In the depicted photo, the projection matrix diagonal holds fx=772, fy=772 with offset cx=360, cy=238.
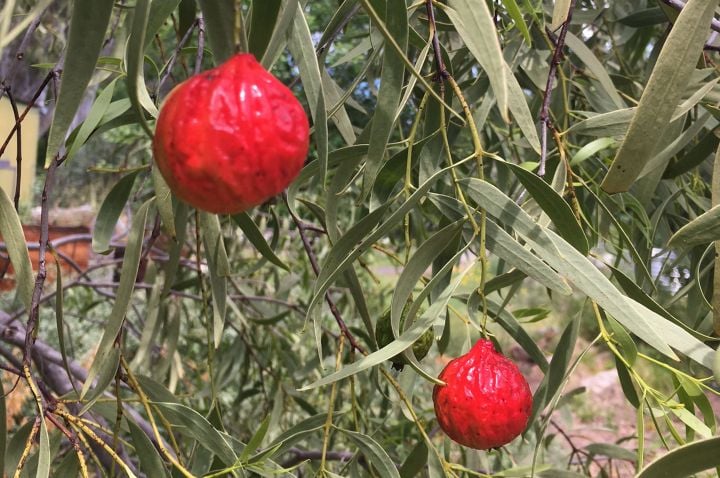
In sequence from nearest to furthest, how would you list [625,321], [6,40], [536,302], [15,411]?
[6,40] < [625,321] < [15,411] < [536,302]

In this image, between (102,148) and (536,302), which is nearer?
(536,302)

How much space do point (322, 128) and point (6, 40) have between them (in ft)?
0.75

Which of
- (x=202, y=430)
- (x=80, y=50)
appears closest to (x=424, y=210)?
(x=202, y=430)

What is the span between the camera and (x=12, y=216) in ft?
2.21

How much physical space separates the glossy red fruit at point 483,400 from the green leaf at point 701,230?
0.59 ft

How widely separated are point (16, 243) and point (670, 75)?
0.56 m

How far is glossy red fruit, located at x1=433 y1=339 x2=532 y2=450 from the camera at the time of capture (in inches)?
25.7

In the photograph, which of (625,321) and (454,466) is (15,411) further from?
(625,321)

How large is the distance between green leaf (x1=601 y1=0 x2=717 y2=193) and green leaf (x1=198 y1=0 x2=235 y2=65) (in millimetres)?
298

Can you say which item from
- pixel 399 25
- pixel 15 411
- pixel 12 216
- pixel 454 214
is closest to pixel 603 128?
pixel 454 214

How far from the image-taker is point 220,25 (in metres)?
0.48

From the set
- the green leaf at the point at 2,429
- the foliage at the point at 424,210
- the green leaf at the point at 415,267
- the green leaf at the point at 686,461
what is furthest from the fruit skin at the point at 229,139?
the green leaf at the point at 2,429

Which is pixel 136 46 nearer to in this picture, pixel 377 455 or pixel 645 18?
pixel 377 455

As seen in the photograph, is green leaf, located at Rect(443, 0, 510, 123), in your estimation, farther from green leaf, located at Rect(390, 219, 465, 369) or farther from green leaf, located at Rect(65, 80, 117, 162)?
green leaf, located at Rect(65, 80, 117, 162)
